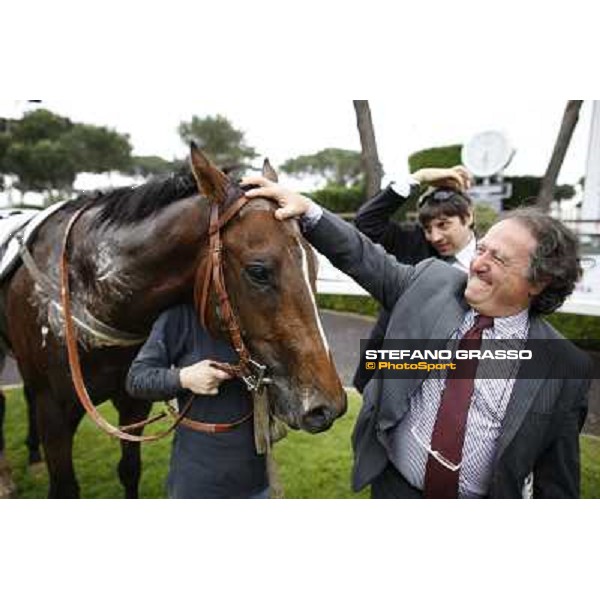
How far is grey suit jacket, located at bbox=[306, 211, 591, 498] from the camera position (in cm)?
90

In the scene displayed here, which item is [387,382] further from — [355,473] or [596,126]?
[596,126]

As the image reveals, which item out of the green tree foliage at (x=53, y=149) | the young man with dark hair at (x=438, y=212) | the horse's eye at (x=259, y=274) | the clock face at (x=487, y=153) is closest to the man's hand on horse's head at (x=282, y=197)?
the horse's eye at (x=259, y=274)

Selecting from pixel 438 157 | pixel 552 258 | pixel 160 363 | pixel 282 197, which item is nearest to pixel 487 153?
pixel 438 157

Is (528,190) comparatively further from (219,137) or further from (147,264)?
(147,264)

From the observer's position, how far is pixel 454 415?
958 mm

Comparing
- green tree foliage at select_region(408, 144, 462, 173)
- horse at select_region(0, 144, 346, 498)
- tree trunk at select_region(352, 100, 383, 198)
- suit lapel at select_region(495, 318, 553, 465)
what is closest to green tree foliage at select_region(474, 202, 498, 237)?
green tree foliage at select_region(408, 144, 462, 173)

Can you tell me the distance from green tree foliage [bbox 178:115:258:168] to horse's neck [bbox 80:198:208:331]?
0.22 metres

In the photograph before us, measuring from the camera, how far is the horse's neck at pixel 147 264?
3.83 ft

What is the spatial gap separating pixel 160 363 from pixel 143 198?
1.52 feet

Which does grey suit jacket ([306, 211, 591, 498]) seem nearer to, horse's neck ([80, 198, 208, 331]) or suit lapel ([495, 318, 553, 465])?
suit lapel ([495, 318, 553, 465])

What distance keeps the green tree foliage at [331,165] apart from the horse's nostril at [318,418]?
2.76 feet

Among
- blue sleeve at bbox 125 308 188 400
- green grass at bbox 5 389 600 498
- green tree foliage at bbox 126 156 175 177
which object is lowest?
green grass at bbox 5 389 600 498

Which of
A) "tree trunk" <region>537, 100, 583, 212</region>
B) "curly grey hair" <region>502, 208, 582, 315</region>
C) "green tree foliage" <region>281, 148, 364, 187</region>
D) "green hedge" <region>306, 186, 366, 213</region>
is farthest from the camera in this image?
"green hedge" <region>306, 186, 366, 213</region>
